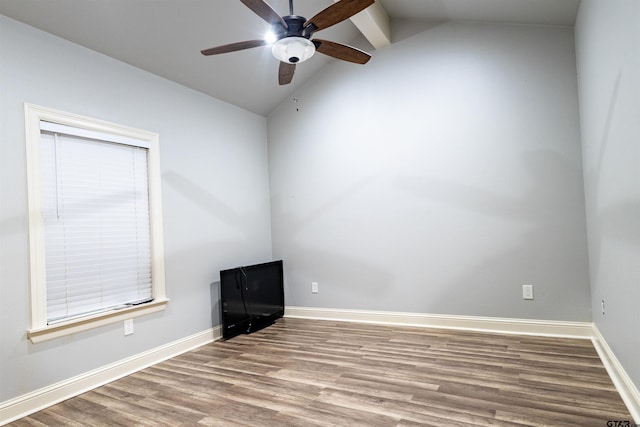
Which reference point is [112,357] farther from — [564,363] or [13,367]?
[564,363]

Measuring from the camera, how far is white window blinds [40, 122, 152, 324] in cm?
266

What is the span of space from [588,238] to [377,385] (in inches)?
87.9

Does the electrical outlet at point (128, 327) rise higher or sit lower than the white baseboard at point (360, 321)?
higher

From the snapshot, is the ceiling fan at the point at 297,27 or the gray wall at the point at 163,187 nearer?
the ceiling fan at the point at 297,27

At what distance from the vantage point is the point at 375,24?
11.9ft

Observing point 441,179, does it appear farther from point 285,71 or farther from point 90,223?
point 90,223

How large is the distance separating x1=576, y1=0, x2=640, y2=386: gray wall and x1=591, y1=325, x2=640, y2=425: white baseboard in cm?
7

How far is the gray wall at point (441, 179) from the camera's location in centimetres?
336

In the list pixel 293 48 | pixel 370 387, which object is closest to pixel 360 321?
pixel 370 387

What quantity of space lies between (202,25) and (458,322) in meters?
3.62

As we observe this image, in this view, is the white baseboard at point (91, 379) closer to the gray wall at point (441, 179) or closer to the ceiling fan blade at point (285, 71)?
the gray wall at point (441, 179)

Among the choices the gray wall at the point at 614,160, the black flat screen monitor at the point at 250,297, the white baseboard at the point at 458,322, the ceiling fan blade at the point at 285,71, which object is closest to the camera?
the gray wall at the point at 614,160

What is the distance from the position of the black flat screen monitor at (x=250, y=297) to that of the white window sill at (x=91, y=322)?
0.65 metres

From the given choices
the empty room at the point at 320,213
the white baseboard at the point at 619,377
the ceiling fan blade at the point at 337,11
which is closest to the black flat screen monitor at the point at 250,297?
the empty room at the point at 320,213
